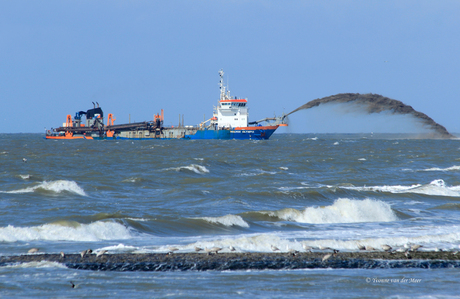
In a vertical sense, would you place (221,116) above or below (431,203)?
above

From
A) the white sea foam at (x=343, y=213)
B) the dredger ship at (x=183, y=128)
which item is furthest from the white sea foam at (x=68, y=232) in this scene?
the dredger ship at (x=183, y=128)

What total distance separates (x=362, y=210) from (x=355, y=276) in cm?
752

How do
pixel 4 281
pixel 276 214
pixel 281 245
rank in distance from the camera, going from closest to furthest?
pixel 4 281
pixel 281 245
pixel 276 214

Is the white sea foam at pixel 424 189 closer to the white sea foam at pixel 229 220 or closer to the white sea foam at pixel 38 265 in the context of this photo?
the white sea foam at pixel 229 220

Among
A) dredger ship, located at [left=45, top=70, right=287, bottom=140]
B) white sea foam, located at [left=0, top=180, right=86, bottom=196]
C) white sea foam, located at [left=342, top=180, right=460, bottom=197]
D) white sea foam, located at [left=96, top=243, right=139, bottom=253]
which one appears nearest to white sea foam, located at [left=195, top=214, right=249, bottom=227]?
white sea foam, located at [left=96, top=243, right=139, bottom=253]

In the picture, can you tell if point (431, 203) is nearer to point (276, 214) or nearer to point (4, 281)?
point (276, 214)

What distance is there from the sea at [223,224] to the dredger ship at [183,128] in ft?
176

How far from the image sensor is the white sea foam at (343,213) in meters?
13.0

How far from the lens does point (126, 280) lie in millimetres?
6383

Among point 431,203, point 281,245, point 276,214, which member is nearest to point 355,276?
point 281,245

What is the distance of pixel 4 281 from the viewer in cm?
623

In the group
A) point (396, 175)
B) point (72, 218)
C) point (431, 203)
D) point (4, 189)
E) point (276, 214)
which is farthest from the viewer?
point (396, 175)

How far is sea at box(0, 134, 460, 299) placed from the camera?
20.2ft

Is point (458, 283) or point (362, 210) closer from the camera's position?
point (458, 283)
